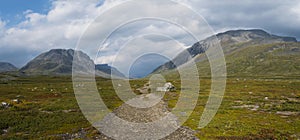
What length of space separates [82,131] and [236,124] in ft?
67.5

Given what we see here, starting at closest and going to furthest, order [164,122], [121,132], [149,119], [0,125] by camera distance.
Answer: [121,132]
[0,125]
[164,122]
[149,119]

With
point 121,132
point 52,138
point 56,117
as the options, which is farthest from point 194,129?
point 56,117

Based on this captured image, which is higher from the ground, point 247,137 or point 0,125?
point 0,125

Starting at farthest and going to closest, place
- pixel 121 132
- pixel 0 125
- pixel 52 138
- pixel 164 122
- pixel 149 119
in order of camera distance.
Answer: pixel 149 119
pixel 164 122
pixel 0 125
pixel 121 132
pixel 52 138

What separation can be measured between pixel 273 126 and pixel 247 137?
25.3ft

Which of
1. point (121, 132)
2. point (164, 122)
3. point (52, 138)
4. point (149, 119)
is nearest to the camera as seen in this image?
point (52, 138)

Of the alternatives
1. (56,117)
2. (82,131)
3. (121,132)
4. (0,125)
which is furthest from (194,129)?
(0,125)

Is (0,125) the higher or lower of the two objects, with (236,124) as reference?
higher

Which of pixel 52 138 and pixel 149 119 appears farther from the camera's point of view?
pixel 149 119

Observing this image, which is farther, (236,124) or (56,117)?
(56,117)

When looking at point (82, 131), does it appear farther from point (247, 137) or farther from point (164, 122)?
point (247, 137)

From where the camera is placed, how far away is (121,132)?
3269 cm

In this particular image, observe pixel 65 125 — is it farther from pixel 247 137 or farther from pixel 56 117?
pixel 247 137

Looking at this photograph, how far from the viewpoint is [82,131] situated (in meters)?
33.5
